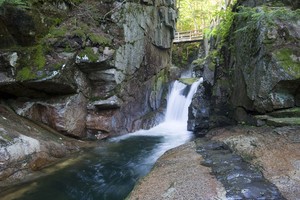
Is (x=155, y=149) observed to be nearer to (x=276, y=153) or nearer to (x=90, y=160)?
(x=90, y=160)

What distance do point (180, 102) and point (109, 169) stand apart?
830cm

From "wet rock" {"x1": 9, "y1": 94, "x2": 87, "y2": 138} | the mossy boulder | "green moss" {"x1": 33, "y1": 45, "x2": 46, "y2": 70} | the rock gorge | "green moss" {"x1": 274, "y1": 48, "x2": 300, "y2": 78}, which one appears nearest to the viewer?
"green moss" {"x1": 274, "y1": 48, "x2": 300, "y2": 78}

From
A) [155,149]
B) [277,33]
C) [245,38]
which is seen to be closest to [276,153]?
[277,33]

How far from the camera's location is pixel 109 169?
8211 mm

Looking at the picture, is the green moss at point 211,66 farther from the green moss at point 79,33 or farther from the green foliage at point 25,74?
the green foliage at point 25,74

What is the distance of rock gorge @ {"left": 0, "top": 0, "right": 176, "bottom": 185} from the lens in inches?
339

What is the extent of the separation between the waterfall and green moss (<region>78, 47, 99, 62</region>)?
6561mm

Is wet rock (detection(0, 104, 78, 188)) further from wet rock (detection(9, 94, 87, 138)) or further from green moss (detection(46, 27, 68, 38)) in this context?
green moss (detection(46, 27, 68, 38))

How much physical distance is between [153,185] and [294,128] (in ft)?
12.3

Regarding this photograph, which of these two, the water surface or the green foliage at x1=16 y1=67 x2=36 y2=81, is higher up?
the green foliage at x1=16 y1=67 x2=36 y2=81

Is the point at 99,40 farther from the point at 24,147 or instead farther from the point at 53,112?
the point at 24,147

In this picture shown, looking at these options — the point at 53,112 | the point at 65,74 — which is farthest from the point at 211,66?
the point at 53,112

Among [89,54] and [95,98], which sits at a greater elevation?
[89,54]

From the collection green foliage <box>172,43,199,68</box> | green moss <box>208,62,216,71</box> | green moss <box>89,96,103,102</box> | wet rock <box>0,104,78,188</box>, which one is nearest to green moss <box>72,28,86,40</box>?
green moss <box>89,96,103,102</box>
